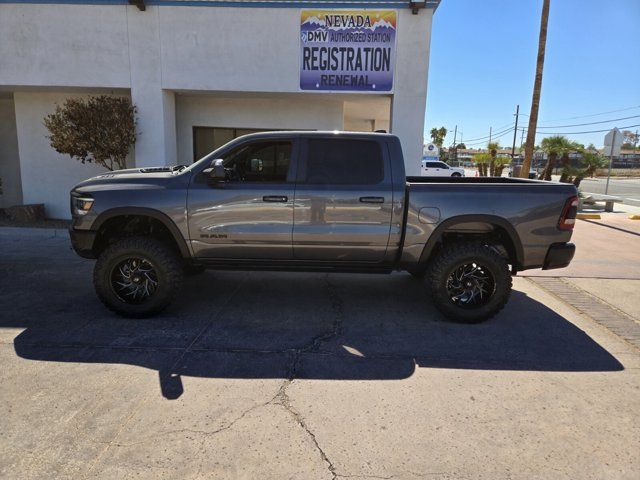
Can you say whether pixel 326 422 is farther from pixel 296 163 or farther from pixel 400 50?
pixel 400 50

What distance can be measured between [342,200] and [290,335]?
4.98 feet

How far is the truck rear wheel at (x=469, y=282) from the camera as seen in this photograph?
4.83 meters

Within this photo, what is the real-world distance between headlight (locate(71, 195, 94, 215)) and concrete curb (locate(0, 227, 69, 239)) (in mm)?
5502

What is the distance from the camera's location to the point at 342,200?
476 centimetres

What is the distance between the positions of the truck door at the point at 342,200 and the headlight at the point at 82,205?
2220mm

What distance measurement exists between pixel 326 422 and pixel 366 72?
8446 mm

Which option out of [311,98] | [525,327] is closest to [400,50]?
[311,98]

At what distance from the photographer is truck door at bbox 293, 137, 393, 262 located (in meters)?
4.77

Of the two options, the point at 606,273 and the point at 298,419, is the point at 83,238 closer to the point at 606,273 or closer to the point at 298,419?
the point at 298,419

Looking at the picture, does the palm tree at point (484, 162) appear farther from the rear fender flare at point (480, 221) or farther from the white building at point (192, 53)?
the rear fender flare at point (480, 221)

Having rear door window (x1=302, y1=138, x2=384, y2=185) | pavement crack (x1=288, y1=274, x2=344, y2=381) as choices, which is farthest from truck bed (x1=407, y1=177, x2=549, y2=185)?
pavement crack (x1=288, y1=274, x2=344, y2=381)

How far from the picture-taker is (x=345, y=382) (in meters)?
3.64

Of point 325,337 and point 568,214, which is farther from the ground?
point 568,214

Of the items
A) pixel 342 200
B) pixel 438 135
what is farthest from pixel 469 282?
pixel 438 135
